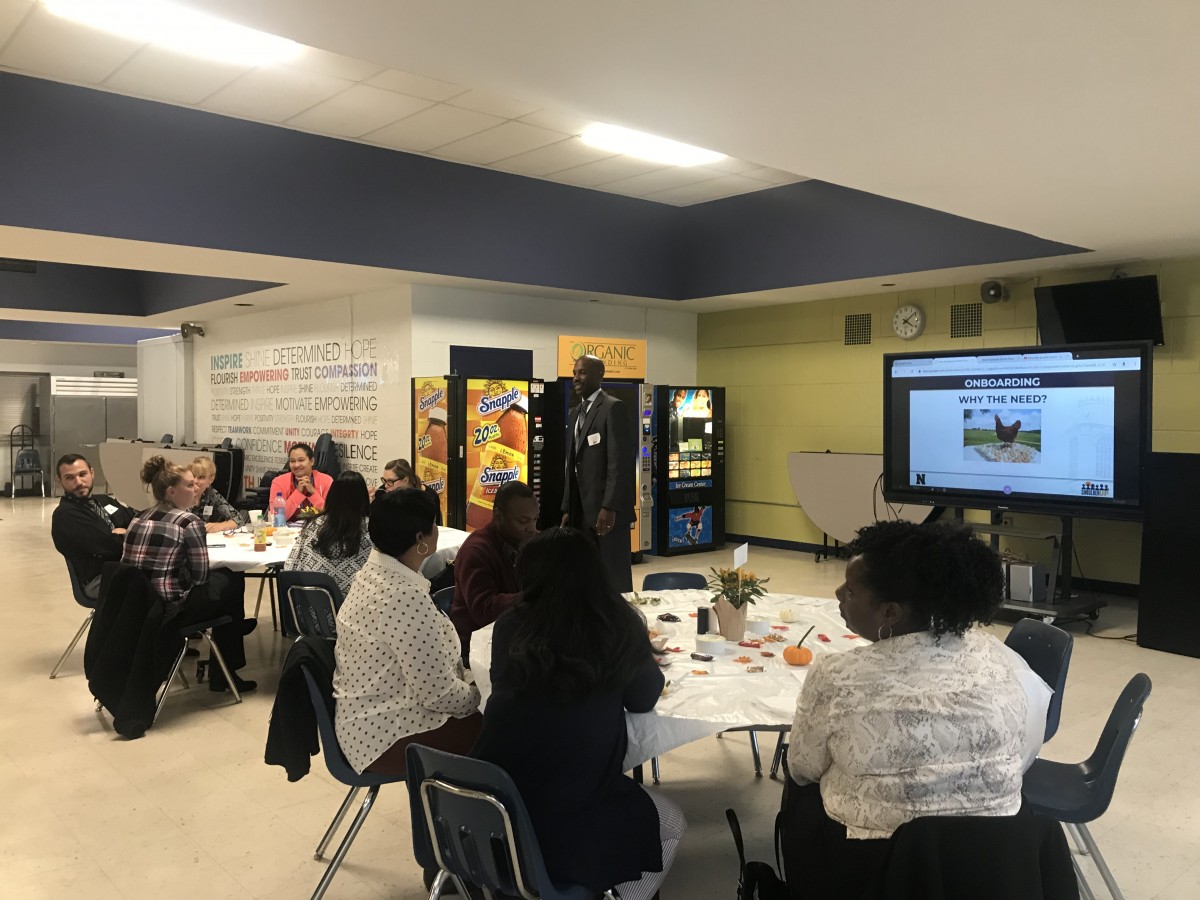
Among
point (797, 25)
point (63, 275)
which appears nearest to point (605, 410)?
point (797, 25)

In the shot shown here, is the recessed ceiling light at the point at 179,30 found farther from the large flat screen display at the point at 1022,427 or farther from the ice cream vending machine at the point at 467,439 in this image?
the large flat screen display at the point at 1022,427

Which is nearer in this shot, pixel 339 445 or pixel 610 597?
pixel 610 597

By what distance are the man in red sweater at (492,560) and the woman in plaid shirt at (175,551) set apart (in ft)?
5.73

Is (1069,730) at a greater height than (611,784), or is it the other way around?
(611,784)

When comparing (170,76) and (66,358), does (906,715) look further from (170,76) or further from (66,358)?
(66,358)

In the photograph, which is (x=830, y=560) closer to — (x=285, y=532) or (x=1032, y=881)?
(x=285, y=532)

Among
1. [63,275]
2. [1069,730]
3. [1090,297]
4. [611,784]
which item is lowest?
[1069,730]

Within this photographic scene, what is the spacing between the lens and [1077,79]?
3457mm

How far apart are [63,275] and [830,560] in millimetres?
8972

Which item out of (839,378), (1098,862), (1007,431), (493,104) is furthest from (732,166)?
(1098,862)

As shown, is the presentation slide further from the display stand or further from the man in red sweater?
the man in red sweater

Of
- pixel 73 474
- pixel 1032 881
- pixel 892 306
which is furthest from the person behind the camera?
pixel 892 306

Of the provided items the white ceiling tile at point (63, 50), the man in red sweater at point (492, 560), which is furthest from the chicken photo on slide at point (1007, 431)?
the white ceiling tile at point (63, 50)

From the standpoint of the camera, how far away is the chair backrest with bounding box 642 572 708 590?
4285 mm
